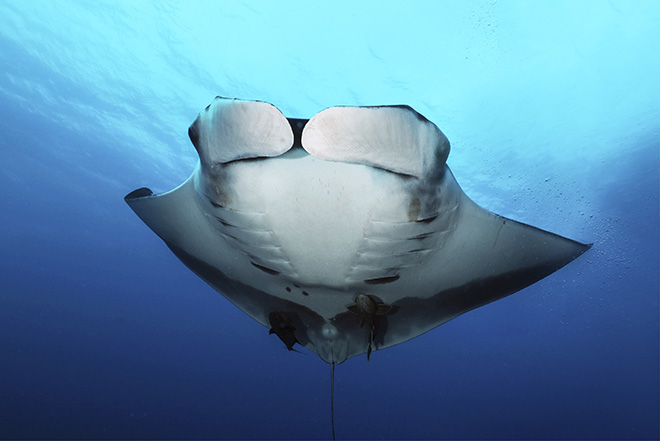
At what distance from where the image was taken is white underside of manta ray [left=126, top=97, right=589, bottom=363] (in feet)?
4.17

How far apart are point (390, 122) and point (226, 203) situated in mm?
870

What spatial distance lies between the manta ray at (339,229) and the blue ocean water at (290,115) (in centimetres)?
706

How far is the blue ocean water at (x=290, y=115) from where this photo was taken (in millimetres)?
8086

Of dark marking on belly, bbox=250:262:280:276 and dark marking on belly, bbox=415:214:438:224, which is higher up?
dark marking on belly, bbox=415:214:438:224

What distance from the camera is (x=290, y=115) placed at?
11.2m

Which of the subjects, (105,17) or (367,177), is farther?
(105,17)

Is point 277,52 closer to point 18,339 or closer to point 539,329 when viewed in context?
point 18,339

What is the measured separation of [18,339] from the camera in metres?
25.6

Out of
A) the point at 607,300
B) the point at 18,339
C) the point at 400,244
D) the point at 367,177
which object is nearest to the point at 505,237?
the point at 400,244

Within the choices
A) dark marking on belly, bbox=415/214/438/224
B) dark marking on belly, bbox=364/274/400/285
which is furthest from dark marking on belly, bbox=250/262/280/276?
dark marking on belly, bbox=415/214/438/224

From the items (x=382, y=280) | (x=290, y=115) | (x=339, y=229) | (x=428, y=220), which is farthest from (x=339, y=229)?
(x=290, y=115)

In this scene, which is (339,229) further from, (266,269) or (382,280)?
(266,269)

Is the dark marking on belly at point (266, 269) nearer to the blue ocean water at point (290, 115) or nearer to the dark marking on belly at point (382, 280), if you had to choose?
the dark marking on belly at point (382, 280)

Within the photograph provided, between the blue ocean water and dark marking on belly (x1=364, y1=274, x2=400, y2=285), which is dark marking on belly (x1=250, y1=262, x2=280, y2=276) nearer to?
dark marking on belly (x1=364, y1=274, x2=400, y2=285)
